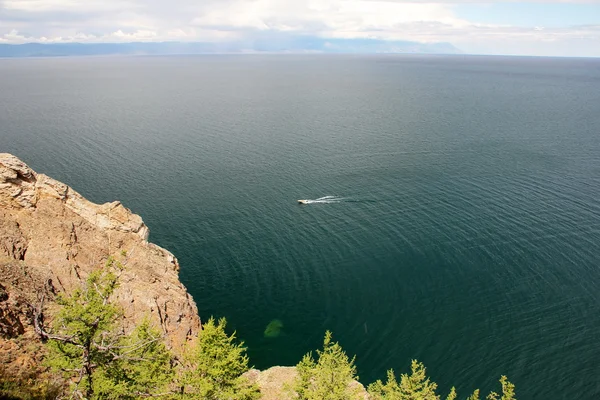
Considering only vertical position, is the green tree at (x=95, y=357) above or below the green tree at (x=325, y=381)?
above

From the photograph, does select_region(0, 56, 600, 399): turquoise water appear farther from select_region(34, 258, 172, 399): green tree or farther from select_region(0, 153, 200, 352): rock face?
select_region(34, 258, 172, 399): green tree

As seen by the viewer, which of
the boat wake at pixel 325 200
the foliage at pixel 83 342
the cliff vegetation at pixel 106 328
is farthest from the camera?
the boat wake at pixel 325 200

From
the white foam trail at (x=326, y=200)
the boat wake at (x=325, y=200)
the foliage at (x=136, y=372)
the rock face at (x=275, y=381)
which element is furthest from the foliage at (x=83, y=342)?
the white foam trail at (x=326, y=200)

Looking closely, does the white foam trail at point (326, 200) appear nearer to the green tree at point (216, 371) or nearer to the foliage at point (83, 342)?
the green tree at point (216, 371)

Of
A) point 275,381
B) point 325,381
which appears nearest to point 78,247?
point 275,381

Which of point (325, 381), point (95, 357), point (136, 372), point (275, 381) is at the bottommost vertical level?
point (275, 381)

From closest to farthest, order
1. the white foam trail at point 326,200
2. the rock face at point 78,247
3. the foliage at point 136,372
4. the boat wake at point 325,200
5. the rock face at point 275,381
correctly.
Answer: the foliage at point 136,372, the rock face at point 275,381, the rock face at point 78,247, the boat wake at point 325,200, the white foam trail at point 326,200

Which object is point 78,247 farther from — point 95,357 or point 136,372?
point 95,357
